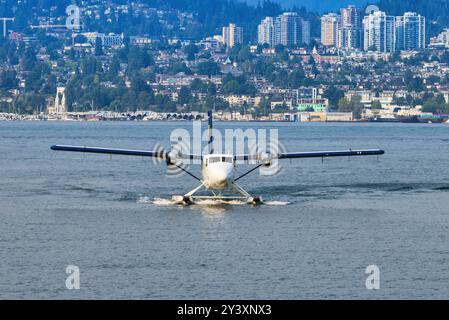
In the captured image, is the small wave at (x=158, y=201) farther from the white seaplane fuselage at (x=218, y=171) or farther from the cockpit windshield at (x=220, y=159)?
the cockpit windshield at (x=220, y=159)

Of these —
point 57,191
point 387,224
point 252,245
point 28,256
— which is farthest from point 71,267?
point 57,191

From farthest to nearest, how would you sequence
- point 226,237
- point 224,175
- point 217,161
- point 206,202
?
point 206,202 < point 217,161 < point 224,175 < point 226,237

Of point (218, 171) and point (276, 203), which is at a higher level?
point (218, 171)

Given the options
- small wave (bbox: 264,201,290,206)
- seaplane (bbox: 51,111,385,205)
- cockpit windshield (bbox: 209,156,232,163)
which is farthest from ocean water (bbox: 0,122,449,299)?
cockpit windshield (bbox: 209,156,232,163)

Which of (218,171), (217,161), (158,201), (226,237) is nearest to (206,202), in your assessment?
(217,161)

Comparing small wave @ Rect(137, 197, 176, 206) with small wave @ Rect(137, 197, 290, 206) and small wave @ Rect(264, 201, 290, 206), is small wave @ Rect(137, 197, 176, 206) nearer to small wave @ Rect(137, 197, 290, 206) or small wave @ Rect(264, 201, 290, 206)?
small wave @ Rect(137, 197, 290, 206)

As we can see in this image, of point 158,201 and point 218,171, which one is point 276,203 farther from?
point 218,171
